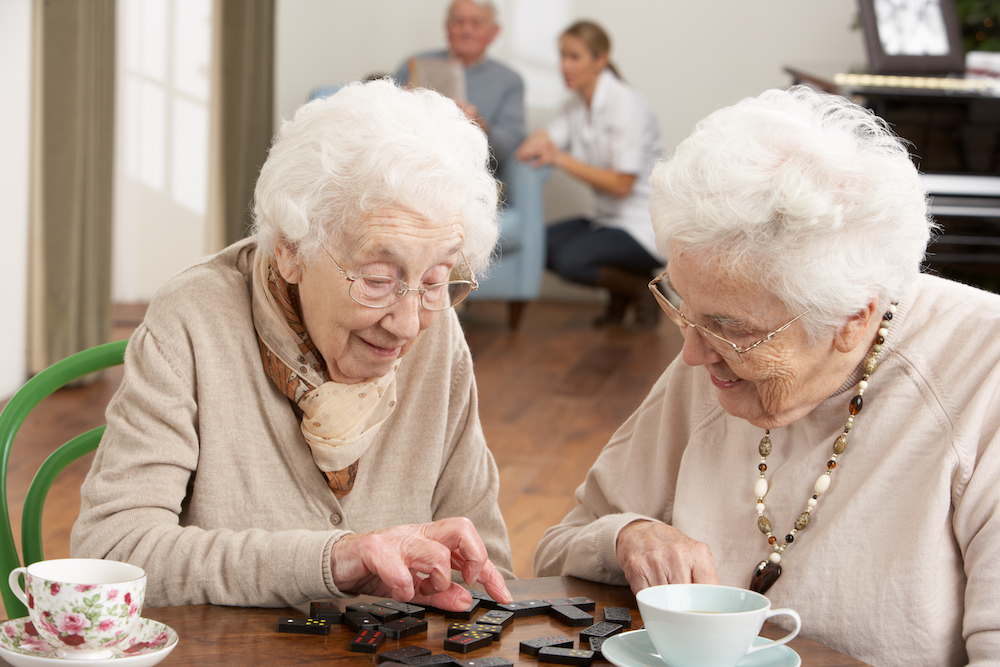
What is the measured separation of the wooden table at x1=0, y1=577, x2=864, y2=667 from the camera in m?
0.99

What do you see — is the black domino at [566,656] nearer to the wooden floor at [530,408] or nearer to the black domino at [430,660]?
the black domino at [430,660]

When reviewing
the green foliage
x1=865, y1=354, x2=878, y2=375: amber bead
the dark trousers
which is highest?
the green foliage

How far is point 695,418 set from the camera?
1398mm

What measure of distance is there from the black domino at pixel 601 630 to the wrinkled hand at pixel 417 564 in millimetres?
111

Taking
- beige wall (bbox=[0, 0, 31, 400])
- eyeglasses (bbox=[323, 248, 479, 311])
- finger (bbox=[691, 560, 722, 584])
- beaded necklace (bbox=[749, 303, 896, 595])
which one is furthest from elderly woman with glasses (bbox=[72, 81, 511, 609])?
beige wall (bbox=[0, 0, 31, 400])

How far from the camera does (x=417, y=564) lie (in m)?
1.15

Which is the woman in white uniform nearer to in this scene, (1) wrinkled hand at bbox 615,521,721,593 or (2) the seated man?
(2) the seated man

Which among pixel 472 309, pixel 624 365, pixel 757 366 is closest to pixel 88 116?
pixel 624 365

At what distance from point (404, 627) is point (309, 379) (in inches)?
17.5

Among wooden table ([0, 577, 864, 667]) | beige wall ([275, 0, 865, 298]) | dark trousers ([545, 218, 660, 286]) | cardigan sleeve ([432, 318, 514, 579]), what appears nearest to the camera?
wooden table ([0, 577, 864, 667])

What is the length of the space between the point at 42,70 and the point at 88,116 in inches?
9.3

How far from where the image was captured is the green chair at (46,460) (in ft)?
4.26

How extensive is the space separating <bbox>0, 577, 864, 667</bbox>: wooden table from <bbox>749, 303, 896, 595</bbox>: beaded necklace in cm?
12

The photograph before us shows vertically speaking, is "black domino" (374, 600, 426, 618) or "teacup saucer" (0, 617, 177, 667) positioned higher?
"teacup saucer" (0, 617, 177, 667)
